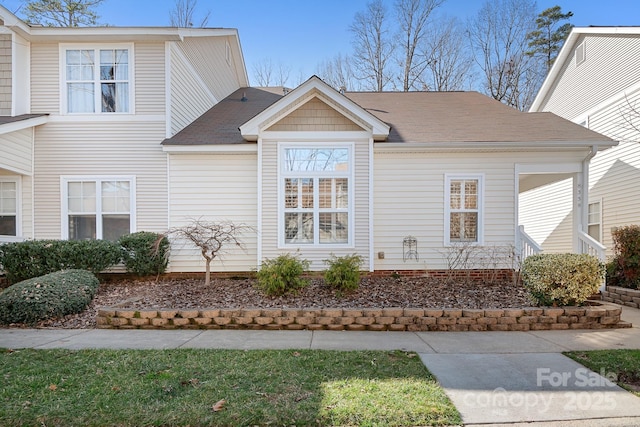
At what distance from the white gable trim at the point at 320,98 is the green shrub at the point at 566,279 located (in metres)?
4.34

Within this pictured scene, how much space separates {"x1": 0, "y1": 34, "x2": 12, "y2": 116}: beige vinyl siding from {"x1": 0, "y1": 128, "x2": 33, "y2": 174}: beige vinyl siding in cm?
84

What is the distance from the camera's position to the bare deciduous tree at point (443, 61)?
70.6 feet

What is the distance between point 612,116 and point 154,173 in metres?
13.5

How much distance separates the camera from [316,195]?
8906 millimetres

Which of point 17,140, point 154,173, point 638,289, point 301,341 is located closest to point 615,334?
point 638,289

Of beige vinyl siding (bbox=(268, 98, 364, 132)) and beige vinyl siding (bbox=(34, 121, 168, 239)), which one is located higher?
beige vinyl siding (bbox=(268, 98, 364, 132))

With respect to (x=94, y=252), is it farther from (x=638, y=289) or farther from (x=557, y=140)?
(x=638, y=289)

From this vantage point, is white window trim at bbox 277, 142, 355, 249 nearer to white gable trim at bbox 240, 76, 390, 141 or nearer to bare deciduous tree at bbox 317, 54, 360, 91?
white gable trim at bbox 240, 76, 390, 141

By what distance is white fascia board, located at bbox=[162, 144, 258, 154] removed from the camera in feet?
29.2

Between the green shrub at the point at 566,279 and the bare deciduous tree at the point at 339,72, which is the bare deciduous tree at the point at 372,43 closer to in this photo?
the bare deciduous tree at the point at 339,72

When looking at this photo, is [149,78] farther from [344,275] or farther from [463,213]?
[463,213]

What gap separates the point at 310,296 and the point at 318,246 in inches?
83.5

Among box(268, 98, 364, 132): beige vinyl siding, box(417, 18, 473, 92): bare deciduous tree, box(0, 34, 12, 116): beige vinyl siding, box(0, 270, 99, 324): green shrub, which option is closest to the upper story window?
box(0, 34, 12, 116): beige vinyl siding

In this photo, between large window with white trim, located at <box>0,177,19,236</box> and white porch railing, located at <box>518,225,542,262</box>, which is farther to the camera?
large window with white trim, located at <box>0,177,19,236</box>
